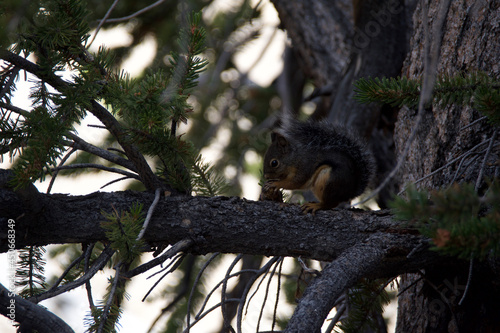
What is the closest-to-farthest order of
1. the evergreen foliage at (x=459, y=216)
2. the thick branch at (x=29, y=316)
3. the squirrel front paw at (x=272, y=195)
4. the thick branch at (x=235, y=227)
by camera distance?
the evergreen foliage at (x=459, y=216) → the thick branch at (x=29, y=316) → the thick branch at (x=235, y=227) → the squirrel front paw at (x=272, y=195)

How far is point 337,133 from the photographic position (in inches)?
85.4

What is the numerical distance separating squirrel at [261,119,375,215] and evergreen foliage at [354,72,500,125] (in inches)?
25.5

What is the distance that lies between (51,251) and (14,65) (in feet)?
6.62

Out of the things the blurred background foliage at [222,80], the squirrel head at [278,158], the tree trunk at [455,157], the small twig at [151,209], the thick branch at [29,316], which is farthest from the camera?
the blurred background foliage at [222,80]

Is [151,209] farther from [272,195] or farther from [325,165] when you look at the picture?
[325,165]

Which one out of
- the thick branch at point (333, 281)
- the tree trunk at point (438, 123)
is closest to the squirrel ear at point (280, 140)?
the tree trunk at point (438, 123)

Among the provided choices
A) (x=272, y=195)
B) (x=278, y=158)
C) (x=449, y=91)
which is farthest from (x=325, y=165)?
(x=449, y=91)

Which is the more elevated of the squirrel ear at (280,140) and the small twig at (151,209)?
the squirrel ear at (280,140)

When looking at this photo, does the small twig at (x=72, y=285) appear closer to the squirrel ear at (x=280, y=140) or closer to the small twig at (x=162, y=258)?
the small twig at (x=162, y=258)

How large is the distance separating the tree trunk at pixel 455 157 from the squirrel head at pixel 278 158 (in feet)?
2.09

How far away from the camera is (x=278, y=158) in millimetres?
2539

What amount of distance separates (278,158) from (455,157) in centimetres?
101

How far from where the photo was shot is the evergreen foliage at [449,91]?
120cm

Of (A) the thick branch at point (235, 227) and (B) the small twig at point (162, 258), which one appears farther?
(A) the thick branch at point (235, 227)
